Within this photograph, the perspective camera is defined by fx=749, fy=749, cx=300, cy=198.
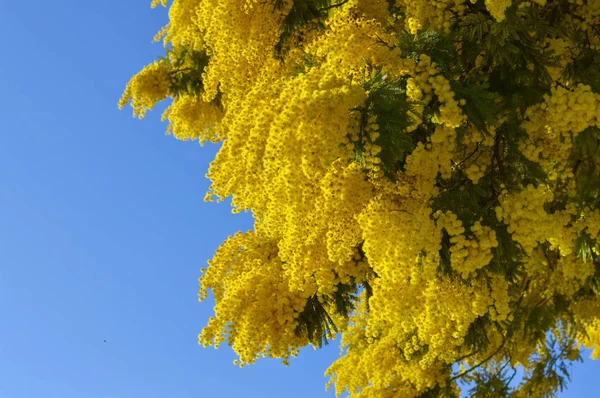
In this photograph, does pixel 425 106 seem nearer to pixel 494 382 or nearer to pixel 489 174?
pixel 489 174

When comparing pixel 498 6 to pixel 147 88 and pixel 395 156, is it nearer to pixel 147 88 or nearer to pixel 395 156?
pixel 395 156

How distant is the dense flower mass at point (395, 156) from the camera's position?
16.3 ft

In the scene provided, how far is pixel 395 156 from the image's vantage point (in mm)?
5055

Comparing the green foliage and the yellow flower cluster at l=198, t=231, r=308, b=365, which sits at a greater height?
the green foliage

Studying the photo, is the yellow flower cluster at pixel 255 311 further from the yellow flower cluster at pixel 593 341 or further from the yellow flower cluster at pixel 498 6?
the yellow flower cluster at pixel 593 341

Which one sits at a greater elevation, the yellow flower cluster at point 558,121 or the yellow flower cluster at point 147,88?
the yellow flower cluster at point 147,88

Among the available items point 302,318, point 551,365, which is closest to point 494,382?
point 551,365

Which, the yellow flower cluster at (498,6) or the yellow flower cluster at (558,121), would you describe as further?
the yellow flower cluster at (558,121)

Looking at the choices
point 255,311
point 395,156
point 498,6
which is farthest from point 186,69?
point 498,6

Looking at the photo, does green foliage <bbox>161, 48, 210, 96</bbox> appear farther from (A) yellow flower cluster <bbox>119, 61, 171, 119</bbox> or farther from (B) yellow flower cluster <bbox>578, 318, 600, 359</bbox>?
(B) yellow flower cluster <bbox>578, 318, 600, 359</bbox>

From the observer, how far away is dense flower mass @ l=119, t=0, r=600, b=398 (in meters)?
4.96

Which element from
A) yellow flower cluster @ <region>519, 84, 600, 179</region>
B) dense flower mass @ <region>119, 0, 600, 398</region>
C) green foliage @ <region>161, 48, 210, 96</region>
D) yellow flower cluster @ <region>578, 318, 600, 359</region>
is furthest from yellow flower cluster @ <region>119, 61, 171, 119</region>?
yellow flower cluster @ <region>578, 318, 600, 359</region>

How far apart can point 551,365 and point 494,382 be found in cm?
118

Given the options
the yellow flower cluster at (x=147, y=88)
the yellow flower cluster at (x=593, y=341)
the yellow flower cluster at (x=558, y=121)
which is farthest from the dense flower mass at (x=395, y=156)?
the yellow flower cluster at (x=593, y=341)
